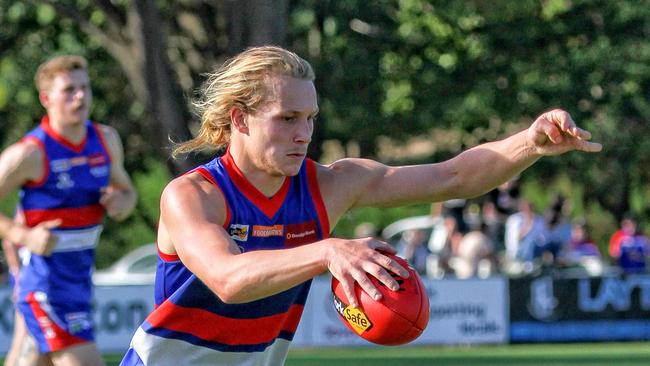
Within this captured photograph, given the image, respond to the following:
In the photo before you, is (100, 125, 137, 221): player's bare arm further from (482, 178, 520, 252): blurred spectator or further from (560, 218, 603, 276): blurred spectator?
(482, 178, 520, 252): blurred spectator

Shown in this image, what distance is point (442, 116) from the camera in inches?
759

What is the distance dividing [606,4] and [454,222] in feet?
13.9

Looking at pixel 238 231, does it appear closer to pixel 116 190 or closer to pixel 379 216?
pixel 116 190

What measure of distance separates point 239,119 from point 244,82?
0.50 feet

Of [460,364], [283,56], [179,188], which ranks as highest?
[283,56]

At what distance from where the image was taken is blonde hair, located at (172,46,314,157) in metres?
4.45

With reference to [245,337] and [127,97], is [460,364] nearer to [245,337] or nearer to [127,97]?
[245,337]

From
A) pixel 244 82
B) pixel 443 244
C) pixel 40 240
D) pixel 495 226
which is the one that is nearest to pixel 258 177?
pixel 244 82

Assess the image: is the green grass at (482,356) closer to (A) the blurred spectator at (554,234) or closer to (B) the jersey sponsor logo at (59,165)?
(A) the blurred spectator at (554,234)

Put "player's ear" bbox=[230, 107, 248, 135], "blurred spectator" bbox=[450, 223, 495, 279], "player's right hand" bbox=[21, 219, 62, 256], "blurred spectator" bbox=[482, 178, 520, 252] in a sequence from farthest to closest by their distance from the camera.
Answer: "blurred spectator" bbox=[482, 178, 520, 252] → "blurred spectator" bbox=[450, 223, 495, 279] → "player's right hand" bbox=[21, 219, 62, 256] → "player's ear" bbox=[230, 107, 248, 135]

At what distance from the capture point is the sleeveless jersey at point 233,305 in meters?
4.54

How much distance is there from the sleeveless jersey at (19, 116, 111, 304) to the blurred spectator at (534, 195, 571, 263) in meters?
9.71

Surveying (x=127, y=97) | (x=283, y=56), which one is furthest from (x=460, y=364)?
(x=127, y=97)

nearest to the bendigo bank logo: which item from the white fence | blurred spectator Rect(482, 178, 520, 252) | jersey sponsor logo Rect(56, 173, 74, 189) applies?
jersey sponsor logo Rect(56, 173, 74, 189)
